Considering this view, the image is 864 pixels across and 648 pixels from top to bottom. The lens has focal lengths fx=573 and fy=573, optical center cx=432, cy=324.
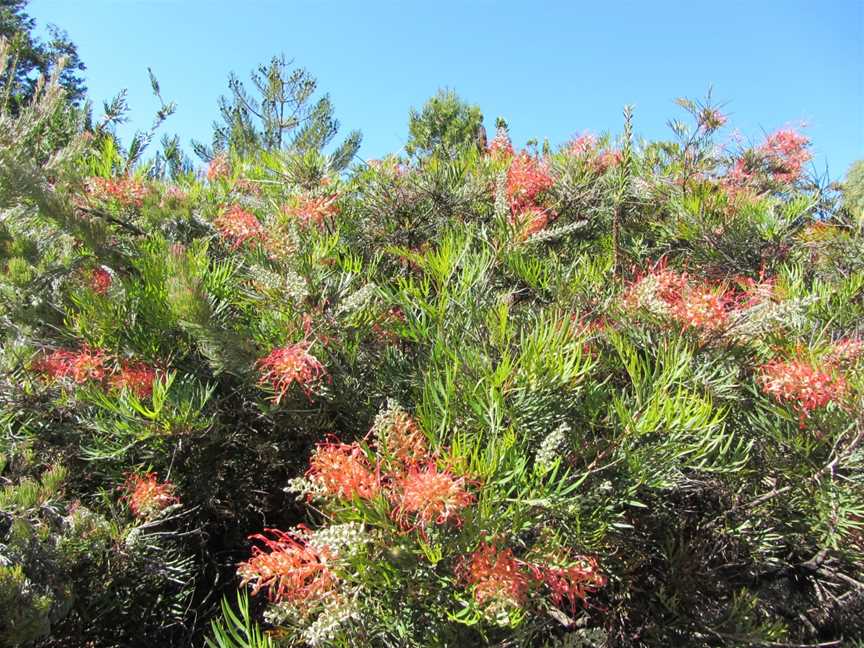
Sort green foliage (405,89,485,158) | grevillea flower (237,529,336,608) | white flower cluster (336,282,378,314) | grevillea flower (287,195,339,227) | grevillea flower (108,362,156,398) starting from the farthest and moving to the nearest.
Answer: green foliage (405,89,485,158)
grevillea flower (287,195,339,227)
grevillea flower (108,362,156,398)
white flower cluster (336,282,378,314)
grevillea flower (237,529,336,608)

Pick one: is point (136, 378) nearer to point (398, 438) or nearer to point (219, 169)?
point (398, 438)

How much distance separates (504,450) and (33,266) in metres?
1.98

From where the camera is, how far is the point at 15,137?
6.67ft

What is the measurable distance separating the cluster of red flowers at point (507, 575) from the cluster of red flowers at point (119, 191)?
7.83 feet

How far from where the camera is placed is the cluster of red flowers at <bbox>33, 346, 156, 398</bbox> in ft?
6.81

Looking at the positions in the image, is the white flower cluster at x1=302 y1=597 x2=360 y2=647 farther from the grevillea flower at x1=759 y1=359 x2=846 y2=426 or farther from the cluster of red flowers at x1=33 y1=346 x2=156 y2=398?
the grevillea flower at x1=759 y1=359 x2=846 y2=426

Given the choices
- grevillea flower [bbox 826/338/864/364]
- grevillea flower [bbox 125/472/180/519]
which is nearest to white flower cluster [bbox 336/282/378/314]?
grevillea flower [bbox 125/472/180/519]

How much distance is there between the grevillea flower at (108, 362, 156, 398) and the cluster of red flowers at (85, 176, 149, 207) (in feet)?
3.55

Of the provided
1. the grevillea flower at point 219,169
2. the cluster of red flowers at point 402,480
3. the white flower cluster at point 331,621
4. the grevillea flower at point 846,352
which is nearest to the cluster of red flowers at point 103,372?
the cluster of red flowers at point 402,480

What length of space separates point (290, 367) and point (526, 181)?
1944 mm

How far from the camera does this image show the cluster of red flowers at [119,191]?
9.30ft

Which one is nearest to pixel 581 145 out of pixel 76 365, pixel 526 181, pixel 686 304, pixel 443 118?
pixel 526 181

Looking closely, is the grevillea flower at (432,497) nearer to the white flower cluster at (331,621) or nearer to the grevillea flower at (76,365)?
the white flower cluster at (331,621)

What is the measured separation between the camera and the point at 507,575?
1441 mm
